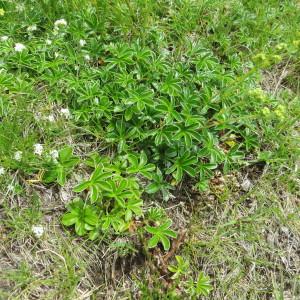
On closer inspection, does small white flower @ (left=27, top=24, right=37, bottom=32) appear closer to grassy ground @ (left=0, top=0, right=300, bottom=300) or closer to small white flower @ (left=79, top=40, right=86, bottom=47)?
grassy ground @ (left=0, top=0, right=300, bottom=300)

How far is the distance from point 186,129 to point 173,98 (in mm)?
202

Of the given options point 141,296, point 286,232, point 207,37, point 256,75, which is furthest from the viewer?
point 207,37

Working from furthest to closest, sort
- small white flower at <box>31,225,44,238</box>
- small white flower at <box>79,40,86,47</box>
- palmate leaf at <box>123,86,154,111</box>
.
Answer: small white flower at <box>79,40,86,47</box>
palmate leaf at <box>123,86,154,111</box>
small white flower at <box>31,225,44,238</box>

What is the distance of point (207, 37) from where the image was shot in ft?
9.95

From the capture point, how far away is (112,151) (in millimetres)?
2541

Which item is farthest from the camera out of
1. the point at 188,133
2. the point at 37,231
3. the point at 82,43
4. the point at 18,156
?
the point at 82,43

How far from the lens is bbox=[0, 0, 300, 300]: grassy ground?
7.30 feet

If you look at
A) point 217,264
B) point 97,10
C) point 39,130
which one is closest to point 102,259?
point 217,264

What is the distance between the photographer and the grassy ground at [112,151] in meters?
2.23

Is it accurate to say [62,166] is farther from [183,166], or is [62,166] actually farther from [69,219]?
[183,166]

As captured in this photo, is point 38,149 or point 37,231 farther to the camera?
point 38,149

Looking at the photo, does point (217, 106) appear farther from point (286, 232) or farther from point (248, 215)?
point (286, 232)

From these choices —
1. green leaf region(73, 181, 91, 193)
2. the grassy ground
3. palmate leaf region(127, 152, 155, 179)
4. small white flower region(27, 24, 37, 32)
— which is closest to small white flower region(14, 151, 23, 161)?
the grassy ground

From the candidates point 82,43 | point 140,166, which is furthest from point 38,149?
point 82,43
